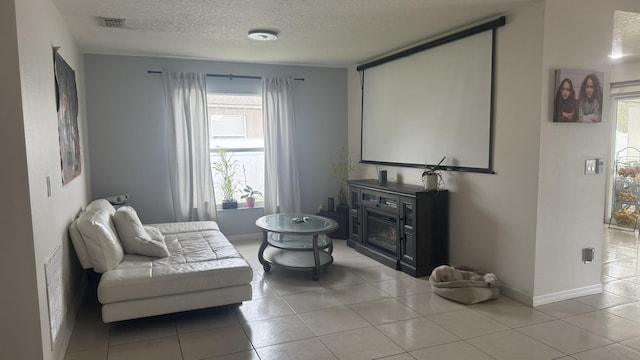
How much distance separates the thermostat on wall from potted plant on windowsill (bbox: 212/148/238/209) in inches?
46.7

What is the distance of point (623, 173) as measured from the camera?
258 inches

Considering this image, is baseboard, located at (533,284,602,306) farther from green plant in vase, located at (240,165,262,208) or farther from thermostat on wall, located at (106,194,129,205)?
thermostat on wall, located at (106,194,129,205)

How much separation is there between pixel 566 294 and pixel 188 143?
173 inches

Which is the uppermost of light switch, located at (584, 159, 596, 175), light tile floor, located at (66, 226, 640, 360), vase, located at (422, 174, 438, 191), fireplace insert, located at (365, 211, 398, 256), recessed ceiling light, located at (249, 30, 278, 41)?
recessed ceiling light, located at (249, 30, 278, 41)

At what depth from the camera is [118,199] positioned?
511 cm

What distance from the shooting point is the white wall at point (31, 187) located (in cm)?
210

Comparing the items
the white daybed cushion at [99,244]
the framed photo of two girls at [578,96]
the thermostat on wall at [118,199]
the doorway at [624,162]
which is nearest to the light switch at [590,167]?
the framed photo of two girls at [578,96]

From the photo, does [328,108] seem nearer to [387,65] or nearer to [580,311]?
[387,65]

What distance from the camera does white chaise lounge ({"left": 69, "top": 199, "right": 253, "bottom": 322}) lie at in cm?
304

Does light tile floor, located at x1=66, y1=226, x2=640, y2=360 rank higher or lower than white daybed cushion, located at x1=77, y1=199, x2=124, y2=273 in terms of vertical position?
lower

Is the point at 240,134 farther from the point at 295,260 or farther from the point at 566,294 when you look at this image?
the point at 566,294

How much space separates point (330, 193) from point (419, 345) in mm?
3642

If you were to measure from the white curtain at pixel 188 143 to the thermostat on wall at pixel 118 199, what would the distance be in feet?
1.79

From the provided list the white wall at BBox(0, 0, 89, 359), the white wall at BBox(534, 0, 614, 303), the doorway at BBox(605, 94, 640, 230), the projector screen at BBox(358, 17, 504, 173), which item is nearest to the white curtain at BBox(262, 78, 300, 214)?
the projector screen at BBox(358, 17, 504, 173)
